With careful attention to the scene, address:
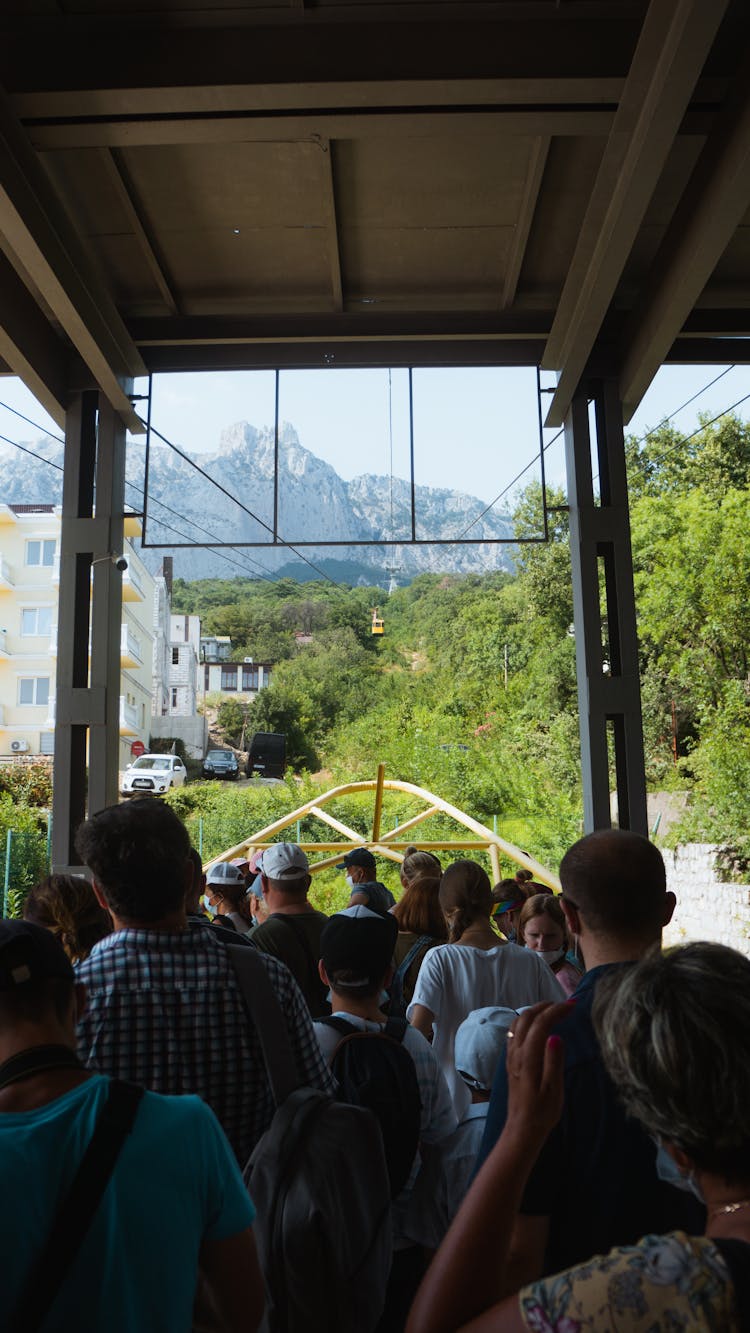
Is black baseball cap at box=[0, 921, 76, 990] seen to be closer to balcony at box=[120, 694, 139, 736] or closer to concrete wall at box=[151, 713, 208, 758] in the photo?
balcony at box=[120, 694, 139, 736]

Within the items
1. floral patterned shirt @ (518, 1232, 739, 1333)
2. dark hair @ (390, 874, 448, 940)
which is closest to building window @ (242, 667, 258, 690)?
dark hair @ (390, 874, 448, 940)

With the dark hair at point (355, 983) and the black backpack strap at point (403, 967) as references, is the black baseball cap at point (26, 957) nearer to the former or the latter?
the dark hair at point (355, 983)

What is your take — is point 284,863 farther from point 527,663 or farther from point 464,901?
point 527,663

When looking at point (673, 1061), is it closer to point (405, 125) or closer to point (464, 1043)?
point (464, 1043)

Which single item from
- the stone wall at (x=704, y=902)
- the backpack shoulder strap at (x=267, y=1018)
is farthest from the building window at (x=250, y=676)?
the backpack shoulder strap at (x=267, y=1018)

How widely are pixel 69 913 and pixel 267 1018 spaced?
1.15 meters

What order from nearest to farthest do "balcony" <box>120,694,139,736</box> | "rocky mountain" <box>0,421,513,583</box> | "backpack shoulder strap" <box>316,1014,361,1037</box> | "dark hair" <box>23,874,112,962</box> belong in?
"backpack shoulder strap" <box>316,1014,361,1037</box> → "dark hair" <box>23,874,112,962</box> → "balcony" <box>120,694,139,736</box> → "rocky mountain" <box>0,421,513,583</box>

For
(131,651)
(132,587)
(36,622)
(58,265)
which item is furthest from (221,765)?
(58,265)

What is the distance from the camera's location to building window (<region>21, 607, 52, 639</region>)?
156 feet

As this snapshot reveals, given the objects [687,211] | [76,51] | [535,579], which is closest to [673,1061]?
[76,51]

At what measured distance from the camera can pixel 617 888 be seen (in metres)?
2.00

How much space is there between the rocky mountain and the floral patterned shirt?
3155 cm

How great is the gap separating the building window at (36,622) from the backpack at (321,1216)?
158 feet

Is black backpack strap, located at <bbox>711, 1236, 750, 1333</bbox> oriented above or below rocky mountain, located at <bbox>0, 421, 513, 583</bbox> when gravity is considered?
below
